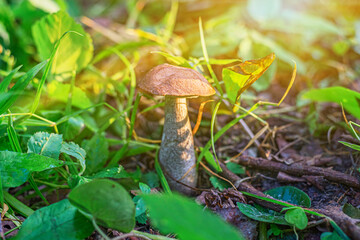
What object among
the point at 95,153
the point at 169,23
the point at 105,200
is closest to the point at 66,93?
the point at 95,153

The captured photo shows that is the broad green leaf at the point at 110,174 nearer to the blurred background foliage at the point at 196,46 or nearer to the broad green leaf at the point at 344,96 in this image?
the blurred background foliage at the point at 196,46

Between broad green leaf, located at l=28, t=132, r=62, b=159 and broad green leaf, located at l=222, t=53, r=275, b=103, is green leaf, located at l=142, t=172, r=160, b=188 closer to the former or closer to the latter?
broad green leaf, located at l=28, t=132, r=62, b=159

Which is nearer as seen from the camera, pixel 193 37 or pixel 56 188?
pixel 56 188

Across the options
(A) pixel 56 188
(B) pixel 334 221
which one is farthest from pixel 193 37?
(B) pixel 334 221

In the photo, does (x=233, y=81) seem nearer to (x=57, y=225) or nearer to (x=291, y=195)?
(x=291, y=195)

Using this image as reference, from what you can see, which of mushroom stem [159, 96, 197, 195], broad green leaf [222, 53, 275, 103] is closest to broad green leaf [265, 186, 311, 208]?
mushroom stem [159, 96, 197, 195]

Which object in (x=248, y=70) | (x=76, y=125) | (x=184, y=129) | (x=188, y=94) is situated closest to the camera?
(x=188, y=94)

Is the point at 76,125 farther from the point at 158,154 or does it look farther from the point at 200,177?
the point at 200,177
